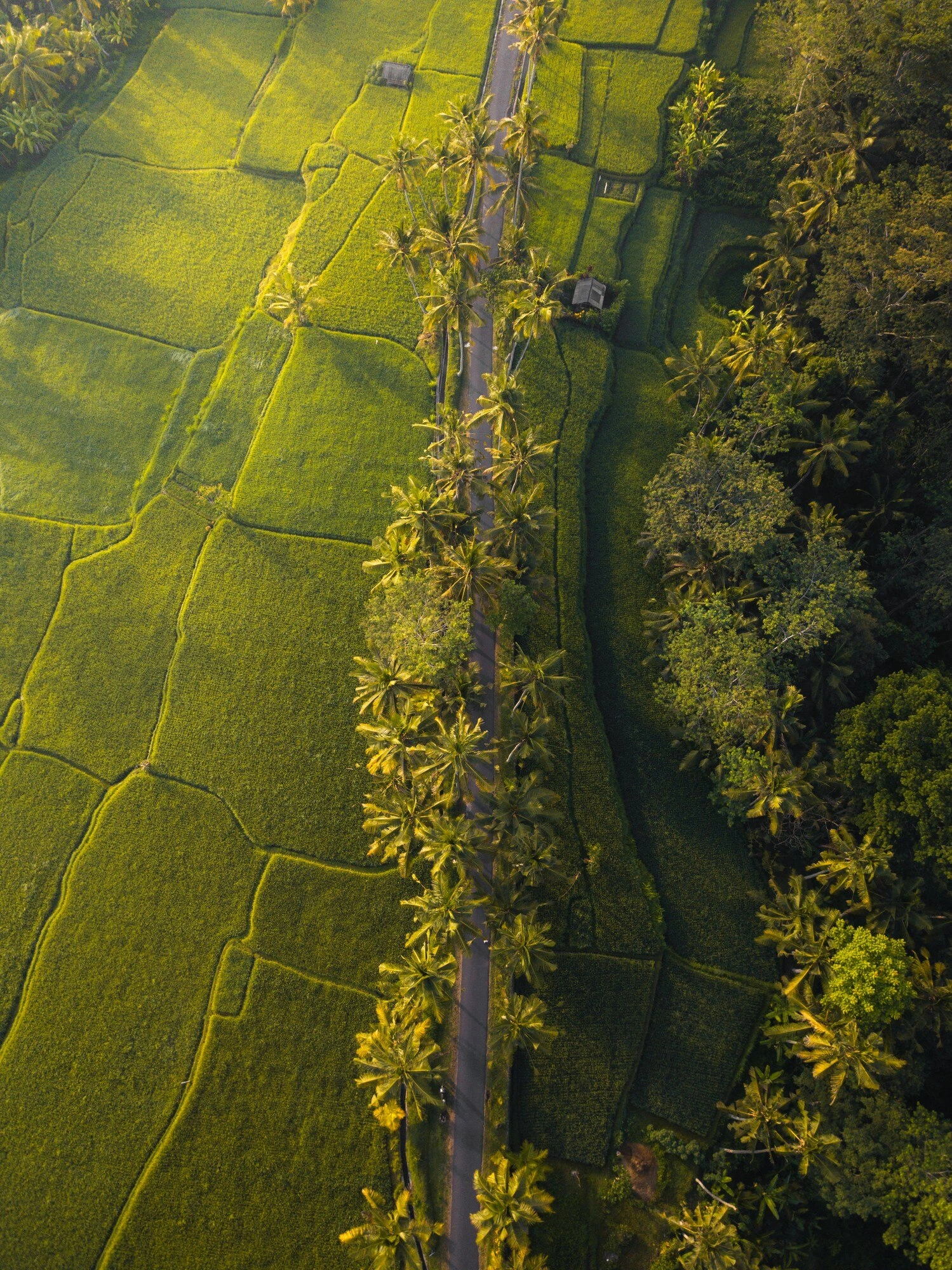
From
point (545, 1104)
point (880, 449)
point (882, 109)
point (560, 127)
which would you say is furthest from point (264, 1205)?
point (560, 127)

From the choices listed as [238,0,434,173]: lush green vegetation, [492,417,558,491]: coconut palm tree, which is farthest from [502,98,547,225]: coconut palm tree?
[492,417,558,491]: coconut palm tree

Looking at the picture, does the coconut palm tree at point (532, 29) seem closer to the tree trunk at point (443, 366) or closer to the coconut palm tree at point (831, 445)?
the tree trunk at point (443, 366)

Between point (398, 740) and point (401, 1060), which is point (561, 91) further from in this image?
point (401, 1060)

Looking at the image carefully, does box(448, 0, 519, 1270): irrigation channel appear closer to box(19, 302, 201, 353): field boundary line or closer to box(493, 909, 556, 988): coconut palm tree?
box(493, 909, 556, 988): coconut palm tree

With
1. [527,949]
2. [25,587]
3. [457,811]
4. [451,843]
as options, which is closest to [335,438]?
[25,587]

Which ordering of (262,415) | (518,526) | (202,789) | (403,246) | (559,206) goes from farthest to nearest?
1. (559,206)
2. (262,415)
3. (403,246)
4. (202,789)
5. (518,526)

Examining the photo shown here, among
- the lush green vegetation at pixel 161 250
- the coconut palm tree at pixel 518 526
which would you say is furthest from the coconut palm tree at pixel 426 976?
the lush green vegetation at pixel 161 250
